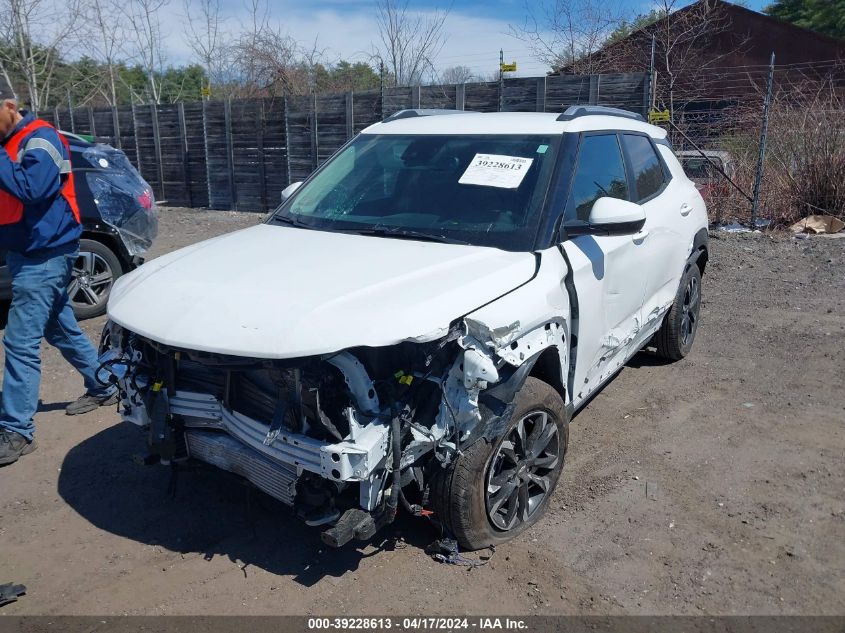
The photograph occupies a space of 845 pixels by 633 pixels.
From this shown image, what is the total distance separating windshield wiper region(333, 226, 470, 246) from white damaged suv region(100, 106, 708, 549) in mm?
11

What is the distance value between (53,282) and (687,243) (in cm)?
434

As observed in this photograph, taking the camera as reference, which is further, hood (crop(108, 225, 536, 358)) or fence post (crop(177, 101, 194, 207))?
fence post (crop(177, 101, 194, 207))

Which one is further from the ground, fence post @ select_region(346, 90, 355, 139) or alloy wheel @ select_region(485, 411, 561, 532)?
fence post @ select_region(346, 90, 355, 139)

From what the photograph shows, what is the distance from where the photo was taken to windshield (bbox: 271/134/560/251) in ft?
12.3

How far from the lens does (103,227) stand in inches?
278

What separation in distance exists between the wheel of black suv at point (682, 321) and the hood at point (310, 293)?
249cm

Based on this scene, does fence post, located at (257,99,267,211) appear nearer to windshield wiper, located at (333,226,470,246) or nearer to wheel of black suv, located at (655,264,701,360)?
wheel of black suv, located at (655,264,701,360)

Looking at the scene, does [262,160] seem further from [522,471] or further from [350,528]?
[350,528]

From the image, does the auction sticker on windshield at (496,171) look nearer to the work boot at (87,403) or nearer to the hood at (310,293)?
the hood at (310,293)

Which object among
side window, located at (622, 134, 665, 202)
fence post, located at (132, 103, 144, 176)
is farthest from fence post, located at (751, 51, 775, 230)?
fence post, located at (132, 103, 144, 176)

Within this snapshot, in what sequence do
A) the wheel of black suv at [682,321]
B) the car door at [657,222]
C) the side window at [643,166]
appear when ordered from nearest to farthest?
the car door at [657,222]
the side window at [643,166]
the wheel of black suv at [682,321]

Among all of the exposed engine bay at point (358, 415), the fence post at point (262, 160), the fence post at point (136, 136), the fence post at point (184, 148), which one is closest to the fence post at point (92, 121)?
the fence post at point (136, 136)

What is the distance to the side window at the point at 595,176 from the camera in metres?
3.95

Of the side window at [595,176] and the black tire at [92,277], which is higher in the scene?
the side window at [595,176]
